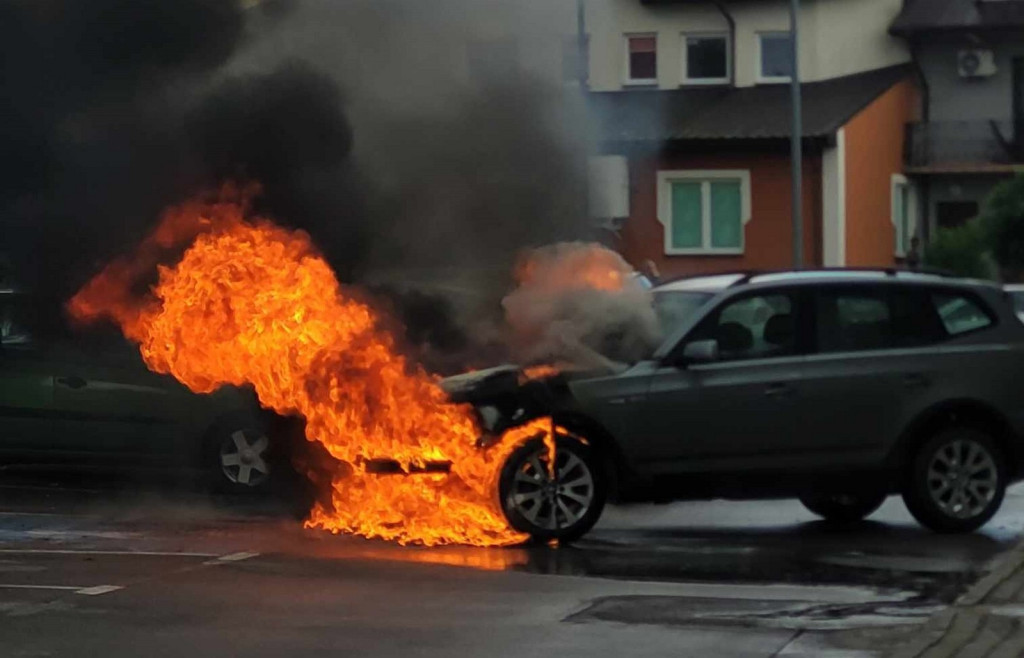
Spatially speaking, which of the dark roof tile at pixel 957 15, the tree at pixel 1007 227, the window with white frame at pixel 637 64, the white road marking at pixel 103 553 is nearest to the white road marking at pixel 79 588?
the white road marking at pixel 103 553

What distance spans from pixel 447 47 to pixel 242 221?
6.66 feet

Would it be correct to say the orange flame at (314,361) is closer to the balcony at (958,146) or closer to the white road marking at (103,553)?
the white road marking at (103,553)

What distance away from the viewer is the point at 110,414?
47.6 feet

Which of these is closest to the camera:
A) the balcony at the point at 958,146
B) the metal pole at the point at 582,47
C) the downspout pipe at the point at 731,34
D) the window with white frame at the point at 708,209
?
the metal pole at the point at 582,47

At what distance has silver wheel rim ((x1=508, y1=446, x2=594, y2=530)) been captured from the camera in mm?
11992

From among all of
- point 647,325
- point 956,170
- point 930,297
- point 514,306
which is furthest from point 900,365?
point 956,170

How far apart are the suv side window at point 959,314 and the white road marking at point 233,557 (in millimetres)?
4868

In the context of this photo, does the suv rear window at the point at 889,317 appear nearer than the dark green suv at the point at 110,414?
Yes

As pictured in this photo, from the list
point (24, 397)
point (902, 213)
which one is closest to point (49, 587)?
point (24, 397)

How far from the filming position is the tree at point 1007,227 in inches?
→ 1341

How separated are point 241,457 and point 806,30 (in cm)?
2435

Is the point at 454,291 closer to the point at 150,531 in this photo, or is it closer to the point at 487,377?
the point at 487,377

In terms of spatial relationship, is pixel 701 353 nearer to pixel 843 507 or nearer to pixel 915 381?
pixel 915 381

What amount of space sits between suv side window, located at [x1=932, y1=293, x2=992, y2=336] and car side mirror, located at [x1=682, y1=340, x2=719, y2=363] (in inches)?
64.2
